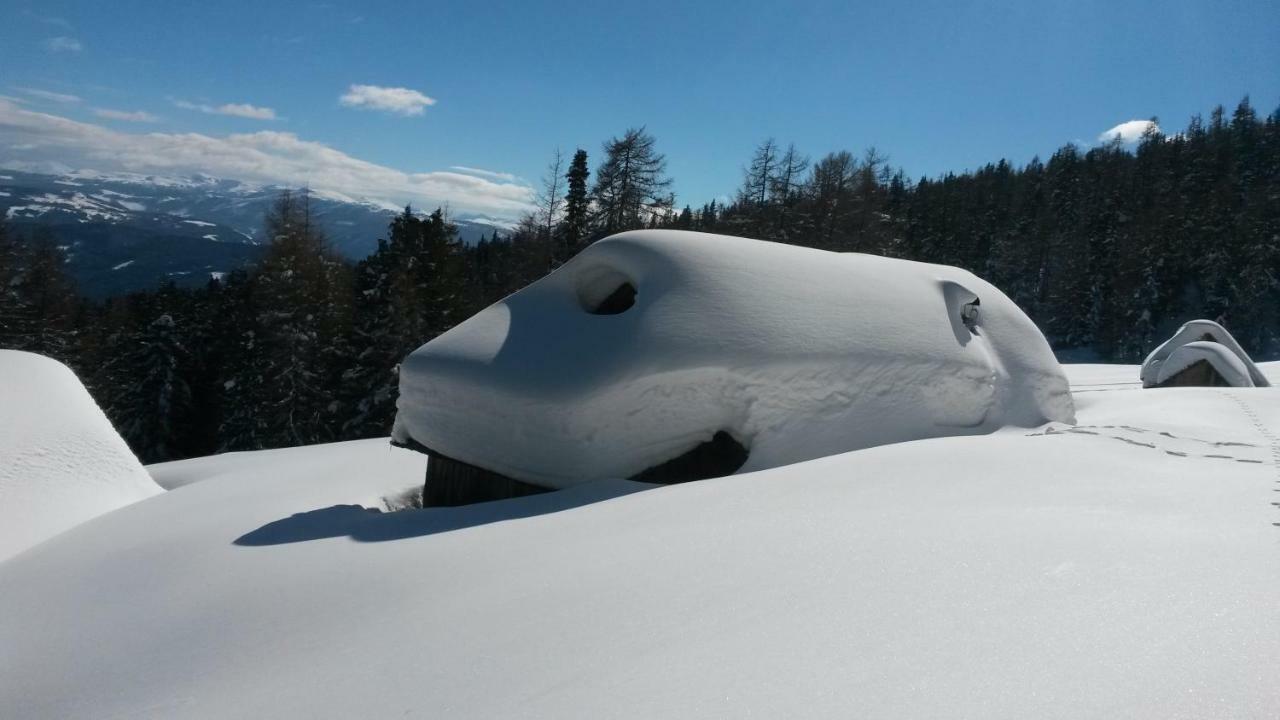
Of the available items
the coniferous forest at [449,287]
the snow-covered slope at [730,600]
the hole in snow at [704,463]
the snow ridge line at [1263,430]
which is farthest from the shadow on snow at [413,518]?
the coniferous forest at [449,287]

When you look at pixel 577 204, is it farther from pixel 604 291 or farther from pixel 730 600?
pixel 730 600

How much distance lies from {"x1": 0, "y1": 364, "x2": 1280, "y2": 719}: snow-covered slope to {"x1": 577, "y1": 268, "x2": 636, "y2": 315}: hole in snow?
7.62 ft

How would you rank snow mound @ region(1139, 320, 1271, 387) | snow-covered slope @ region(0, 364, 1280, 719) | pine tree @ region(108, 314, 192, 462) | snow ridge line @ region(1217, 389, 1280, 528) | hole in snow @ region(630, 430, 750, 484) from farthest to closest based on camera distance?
1. pine tree @ region(108, 314, 192, 462)
2. snow mound @ region(1139, 320, 1271, 387)
3. hole in snow @ region(630, 430, 750, 484)
4. snow ridge line @ region(1217, 389, 1280, 528)
5. snow-covered slope @ region(0, 364, 1280, 719)

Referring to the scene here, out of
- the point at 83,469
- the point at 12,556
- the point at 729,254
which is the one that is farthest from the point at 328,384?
the point at 729,254

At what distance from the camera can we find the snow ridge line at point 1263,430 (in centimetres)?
443

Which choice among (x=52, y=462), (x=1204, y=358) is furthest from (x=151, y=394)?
(x=1204, y=358)

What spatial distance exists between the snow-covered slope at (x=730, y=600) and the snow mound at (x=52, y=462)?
1149 millimetres

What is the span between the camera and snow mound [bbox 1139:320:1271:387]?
49.0ft

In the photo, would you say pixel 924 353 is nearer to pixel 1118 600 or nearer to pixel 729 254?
pixel 729 254

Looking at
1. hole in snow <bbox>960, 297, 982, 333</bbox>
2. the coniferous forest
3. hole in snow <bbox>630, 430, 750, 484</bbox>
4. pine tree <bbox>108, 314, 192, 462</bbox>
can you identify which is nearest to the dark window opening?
hole in snow <bbox>630, 430, 750, 484</bbox>

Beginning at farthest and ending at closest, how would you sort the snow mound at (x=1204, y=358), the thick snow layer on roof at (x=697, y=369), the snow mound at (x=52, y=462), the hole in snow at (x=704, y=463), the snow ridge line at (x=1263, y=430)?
1. the snow mound at (x=1204, y=358)
2. the snow mound at (x=52, y=462)
3. the hole in snow at (x=704, y=463)
4. the thick snow layer on roof at (x=697, y=369)
5. the snow ridge line at (x=1263, y=430)

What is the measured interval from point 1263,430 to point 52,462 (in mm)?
12709

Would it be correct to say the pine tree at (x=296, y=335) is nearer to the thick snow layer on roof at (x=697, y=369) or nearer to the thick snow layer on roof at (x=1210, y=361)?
the thick snow layer on roof at (x=697, y=369)

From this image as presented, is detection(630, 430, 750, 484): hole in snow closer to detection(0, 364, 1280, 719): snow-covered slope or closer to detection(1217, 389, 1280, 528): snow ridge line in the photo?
detection(0, 364, 1280, 719): snow-covered slope
